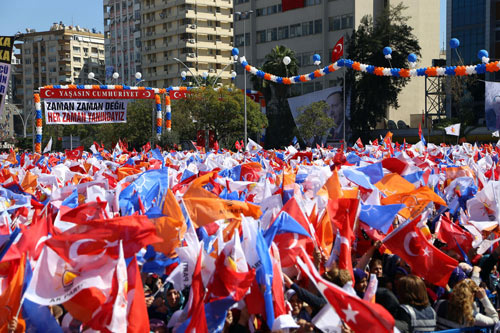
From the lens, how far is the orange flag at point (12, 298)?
5.00 meters

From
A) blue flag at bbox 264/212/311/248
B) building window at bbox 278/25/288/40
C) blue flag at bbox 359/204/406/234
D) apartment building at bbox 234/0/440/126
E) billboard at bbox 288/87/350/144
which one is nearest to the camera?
blue flag at bbox 264/212/311/248

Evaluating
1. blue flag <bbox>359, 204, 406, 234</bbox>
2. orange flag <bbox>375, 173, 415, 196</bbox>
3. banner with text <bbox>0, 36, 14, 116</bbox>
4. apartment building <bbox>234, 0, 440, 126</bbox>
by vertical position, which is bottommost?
blue flag <bbox>359, 204, 406, 234</bbox>

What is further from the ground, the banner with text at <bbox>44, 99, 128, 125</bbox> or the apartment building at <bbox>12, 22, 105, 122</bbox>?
the apartment building at <bbox>12, 22, 105, 122</bbox>

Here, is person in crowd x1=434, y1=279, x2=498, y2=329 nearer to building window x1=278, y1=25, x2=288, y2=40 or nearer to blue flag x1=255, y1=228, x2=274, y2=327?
blue flag x1=255, y1=228, x2=274, y2=327

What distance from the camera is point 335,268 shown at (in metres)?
6.20

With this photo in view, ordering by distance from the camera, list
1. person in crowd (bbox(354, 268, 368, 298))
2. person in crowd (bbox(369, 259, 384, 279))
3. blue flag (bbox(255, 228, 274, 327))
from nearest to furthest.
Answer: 1. blue flag (bbox(255, 228, 274, 327))
2. person in crowd (bbox(354, 268, 368, 298))
3. person in crowd (bbox(369, 259, 384, 279))

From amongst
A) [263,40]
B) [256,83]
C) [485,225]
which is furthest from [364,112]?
[485,225]

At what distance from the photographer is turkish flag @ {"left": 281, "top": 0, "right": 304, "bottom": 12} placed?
68.6 metres

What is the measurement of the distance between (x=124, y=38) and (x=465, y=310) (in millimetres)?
109621

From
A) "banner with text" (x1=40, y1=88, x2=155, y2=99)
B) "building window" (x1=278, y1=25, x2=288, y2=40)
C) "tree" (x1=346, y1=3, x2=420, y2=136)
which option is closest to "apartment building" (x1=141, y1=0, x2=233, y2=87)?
"building window" (x1=278, y1=25, x2=288, y2=40)

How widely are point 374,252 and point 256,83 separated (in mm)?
55596

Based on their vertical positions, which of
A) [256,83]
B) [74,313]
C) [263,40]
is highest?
[263,40]

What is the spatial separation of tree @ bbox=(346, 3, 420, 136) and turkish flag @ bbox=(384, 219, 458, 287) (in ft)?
169

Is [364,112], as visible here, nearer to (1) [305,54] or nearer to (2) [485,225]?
(1) [305,54]
